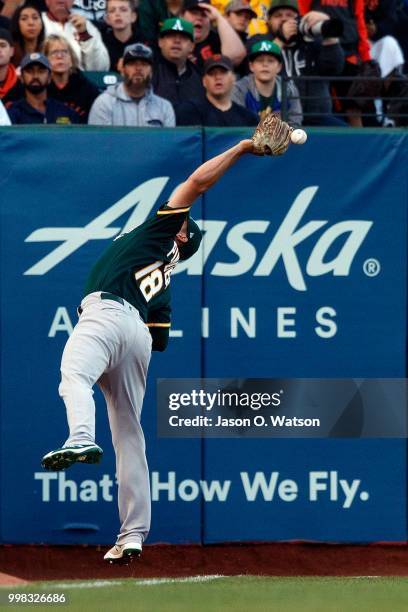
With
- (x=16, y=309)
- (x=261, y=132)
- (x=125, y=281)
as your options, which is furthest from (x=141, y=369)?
(x=16, y=309)

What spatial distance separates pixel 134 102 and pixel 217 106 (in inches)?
28.3

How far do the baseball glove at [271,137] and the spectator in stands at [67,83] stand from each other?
3.84 m

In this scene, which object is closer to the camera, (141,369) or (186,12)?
(141,369)

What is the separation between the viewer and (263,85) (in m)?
11.0

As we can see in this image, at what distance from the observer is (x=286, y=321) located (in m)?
9.87

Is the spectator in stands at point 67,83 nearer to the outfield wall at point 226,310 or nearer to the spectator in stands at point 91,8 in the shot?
the outfield wall at point 226,310

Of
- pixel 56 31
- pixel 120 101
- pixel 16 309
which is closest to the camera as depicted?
pixel 16 309

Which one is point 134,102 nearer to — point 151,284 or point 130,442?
point 151,284

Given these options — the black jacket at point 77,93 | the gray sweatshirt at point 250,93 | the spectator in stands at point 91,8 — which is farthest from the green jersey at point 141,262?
the spectator in stands at point 91,8

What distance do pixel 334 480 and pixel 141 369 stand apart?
10.5ft

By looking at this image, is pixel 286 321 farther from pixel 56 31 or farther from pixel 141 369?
pixel 56 31

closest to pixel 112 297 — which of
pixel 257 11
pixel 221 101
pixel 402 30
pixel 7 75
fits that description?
pixel 221 101

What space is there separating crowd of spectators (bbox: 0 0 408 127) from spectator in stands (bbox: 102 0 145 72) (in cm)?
1

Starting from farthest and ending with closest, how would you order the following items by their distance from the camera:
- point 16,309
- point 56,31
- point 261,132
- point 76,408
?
point 56,31 < point 16,309 < point 261,132 < point 76,408
